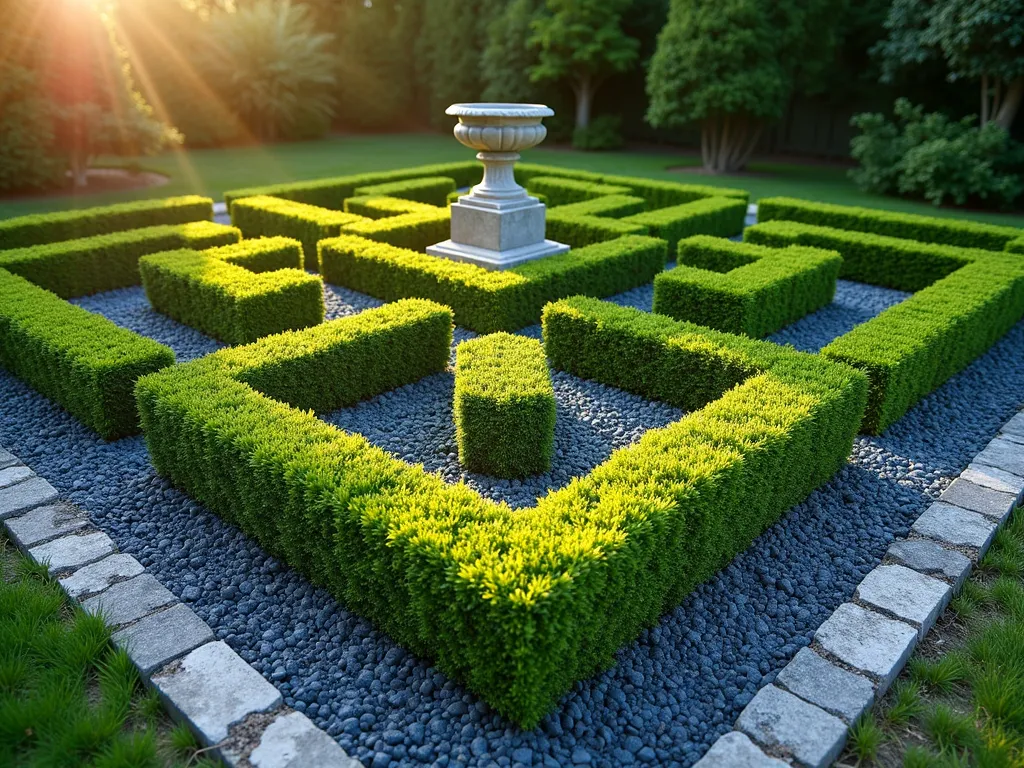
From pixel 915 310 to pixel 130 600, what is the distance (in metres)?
8.45

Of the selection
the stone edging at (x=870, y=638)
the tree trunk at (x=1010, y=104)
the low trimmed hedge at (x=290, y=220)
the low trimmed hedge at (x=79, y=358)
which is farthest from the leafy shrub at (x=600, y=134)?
the stone edging at (x=870, y=638)

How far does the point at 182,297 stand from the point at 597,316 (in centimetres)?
559

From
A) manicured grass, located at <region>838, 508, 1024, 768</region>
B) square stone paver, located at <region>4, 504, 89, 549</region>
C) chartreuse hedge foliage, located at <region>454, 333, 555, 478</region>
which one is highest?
chartreuse hedge foliage, located at <region>454, 333, 555, 478</region>

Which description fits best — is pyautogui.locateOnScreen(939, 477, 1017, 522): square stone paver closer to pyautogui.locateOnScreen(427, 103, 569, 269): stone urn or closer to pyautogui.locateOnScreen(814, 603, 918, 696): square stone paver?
pyautogui.locateOnScreen(814, 603, 918, 696): square stone paver

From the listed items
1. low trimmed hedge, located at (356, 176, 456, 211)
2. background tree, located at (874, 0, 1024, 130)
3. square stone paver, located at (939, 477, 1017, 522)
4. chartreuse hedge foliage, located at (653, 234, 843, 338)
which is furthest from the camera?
background tree, located at (874, 0, 1024, 130)

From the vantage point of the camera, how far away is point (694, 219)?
46.8 ft

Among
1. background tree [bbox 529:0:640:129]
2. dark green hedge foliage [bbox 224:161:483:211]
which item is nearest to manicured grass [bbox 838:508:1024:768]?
dark green hedge foliage [bbox 224:161:483:211]

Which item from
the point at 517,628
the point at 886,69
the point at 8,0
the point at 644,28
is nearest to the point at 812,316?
the point at 517,628

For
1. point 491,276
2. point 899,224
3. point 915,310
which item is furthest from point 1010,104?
point 491,276

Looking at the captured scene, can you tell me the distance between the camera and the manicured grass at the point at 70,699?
370 centimetres

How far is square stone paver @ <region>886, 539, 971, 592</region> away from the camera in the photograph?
17.0 ft

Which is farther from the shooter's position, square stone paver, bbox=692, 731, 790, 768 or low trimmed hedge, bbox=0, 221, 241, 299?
low trimmed hedge, bbox=0, 221, 241, 299

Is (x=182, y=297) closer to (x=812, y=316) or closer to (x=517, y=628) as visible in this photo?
(x=517, y=628)

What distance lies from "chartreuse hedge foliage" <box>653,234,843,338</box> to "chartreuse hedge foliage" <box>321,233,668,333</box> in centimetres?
→ 134
